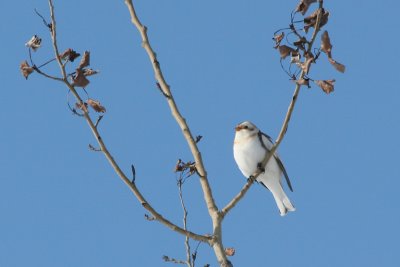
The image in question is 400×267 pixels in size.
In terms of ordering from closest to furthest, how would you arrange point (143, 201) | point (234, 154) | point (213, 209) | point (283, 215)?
point (143, 201), point (213, 209), point (234, 154), point (283, 215)

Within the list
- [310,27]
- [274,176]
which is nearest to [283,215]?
[274,176]

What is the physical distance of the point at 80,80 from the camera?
4266mm

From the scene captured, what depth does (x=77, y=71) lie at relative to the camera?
4324mm

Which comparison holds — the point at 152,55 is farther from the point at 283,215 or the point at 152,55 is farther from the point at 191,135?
the point at 283,215

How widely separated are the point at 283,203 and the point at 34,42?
587 centimetres

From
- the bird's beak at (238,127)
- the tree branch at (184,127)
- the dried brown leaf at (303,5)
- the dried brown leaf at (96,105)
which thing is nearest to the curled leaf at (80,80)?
the dried brown leaf at (96,105)

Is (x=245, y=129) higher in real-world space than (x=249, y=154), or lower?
higher

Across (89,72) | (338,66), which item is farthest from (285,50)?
(89,72)

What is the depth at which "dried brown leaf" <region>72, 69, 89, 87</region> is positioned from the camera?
14.0ft

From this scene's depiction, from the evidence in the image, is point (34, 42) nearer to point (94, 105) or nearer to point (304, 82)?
point (94, 105)

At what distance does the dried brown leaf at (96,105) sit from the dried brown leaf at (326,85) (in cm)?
134

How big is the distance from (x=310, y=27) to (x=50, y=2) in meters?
1.63

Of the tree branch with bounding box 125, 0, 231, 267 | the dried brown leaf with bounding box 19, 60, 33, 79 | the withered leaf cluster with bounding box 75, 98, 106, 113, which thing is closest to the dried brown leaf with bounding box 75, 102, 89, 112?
the withered leaf cluster with bounding box 75, 98, 106, 113

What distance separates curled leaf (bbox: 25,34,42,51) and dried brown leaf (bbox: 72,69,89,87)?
1.26ft
